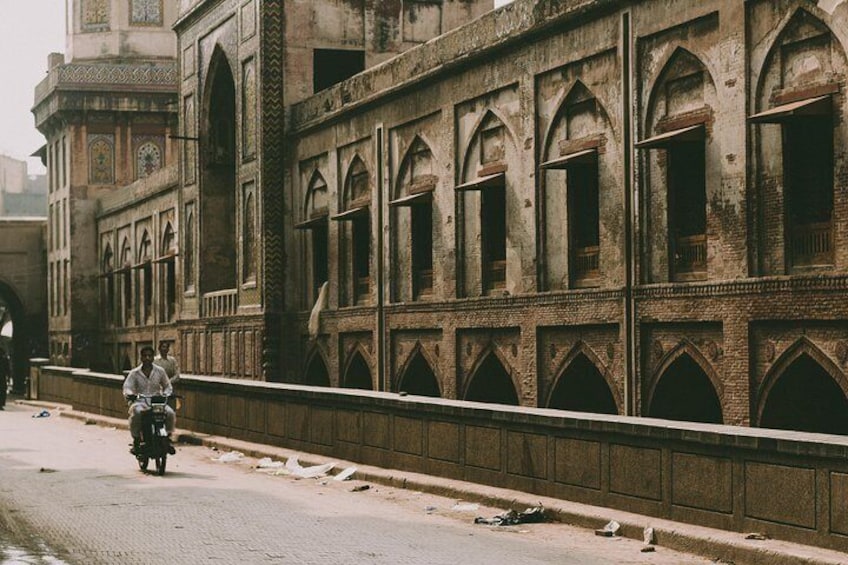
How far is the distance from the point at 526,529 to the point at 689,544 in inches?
77.4

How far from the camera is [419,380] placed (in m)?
27.4

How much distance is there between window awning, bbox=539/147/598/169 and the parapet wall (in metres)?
5.02

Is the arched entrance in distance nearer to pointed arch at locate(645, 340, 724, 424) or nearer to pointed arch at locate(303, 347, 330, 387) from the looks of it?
pointed arch at locate(303, 347, 330, 387)

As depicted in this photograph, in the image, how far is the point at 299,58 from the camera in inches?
1270

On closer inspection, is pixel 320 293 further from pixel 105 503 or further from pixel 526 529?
pixel 526 529

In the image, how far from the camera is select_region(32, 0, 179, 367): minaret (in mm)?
51344

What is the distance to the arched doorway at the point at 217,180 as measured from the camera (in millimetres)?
37188

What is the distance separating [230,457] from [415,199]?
7088 millimetres

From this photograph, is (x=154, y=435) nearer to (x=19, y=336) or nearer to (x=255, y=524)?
(x=255, y=524)

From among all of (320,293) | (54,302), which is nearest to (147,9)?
(54,302)

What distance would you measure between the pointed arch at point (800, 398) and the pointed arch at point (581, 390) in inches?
177

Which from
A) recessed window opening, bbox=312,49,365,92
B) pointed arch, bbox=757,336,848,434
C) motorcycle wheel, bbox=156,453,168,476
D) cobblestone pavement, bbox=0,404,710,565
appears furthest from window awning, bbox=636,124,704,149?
recessed window opening, bbox=312,49,365,92

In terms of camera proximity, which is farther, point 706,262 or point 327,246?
point 327,246

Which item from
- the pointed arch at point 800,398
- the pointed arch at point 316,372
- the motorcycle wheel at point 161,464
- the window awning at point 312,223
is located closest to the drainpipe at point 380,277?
the window awning at point 312,223
